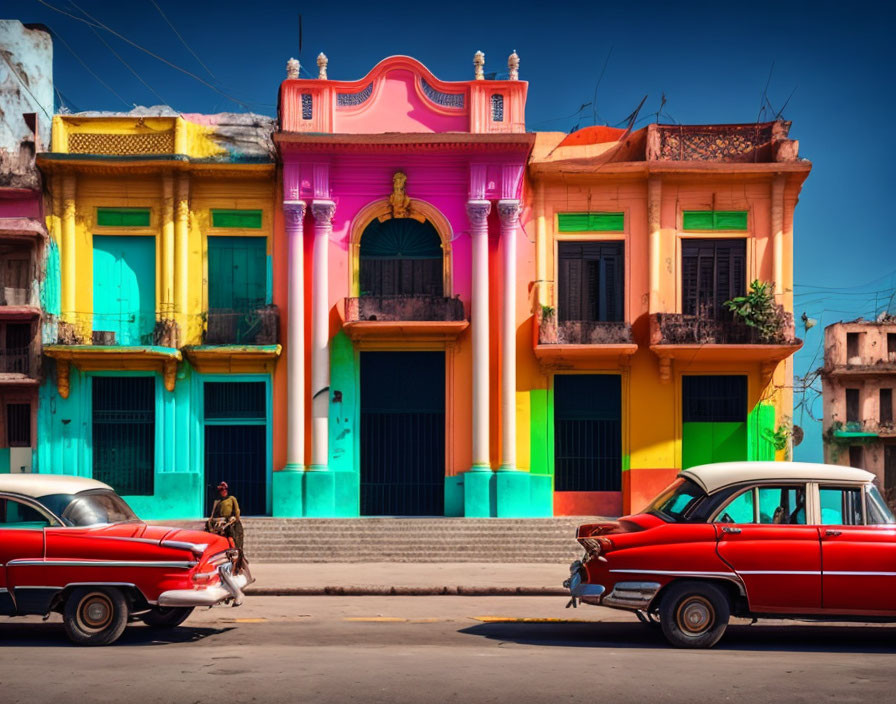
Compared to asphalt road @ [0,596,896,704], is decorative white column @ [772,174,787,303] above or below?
above

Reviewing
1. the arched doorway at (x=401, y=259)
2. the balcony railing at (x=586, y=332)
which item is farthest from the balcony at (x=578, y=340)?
the arched doorway at (x=401, y=259)

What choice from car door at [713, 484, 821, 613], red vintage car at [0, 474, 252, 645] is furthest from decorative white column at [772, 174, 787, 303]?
red vintage car at [0, 474, 252, 645]

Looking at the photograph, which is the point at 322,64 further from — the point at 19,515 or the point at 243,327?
the point at 19,515

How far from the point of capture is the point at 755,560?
32.7ft

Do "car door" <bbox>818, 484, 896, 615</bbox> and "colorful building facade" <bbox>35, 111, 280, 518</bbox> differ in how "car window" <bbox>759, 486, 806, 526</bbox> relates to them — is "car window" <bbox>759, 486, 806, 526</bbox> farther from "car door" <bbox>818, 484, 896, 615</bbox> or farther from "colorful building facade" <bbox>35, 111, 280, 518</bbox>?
"colorful building facade" <bbox>35, 111, 280, 518</bbox>

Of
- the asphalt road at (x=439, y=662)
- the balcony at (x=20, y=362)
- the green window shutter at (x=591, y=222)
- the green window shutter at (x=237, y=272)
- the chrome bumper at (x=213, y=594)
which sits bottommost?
the asphalt road at (x=439, y=662)

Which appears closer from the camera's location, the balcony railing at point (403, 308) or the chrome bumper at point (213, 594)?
the chrome bumper at point (213, 594)

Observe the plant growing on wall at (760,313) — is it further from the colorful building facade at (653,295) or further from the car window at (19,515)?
the car window at (19,515)

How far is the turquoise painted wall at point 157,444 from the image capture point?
2308 centimetres

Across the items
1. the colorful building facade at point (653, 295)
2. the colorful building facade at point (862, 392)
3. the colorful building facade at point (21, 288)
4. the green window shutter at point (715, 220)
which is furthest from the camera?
the colorful building facade at point (862, 392)

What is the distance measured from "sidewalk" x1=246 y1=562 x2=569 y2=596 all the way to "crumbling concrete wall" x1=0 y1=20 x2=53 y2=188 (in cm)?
1128

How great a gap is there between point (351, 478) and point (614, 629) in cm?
1266

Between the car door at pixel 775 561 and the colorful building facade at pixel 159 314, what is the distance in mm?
Result: 14654

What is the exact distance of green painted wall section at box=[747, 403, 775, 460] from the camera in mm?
23594
